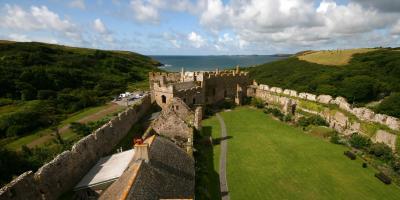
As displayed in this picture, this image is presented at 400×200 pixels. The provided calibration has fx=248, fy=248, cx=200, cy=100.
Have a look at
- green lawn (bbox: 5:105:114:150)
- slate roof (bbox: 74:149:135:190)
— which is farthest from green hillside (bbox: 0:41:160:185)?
slate roof (bbox: 74:149:135:190)

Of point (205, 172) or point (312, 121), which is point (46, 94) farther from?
point (312, 121)

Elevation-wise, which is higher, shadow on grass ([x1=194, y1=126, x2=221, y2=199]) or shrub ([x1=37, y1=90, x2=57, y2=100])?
shrub ([x1=37, y1=90, x2=57, y2=100])

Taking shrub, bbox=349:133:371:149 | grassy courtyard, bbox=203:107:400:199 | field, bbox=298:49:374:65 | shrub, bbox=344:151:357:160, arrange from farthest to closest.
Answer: field, bbox=298:49:374:65, shrub, bbox=349:133:371:149, shrub, bbox=344:151:357:160, grassy courtyard, bbox=203:107:400:199

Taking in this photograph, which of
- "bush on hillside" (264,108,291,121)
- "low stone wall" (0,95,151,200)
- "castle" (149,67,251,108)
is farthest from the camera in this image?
"bush on hillside" (264,108,291,121)

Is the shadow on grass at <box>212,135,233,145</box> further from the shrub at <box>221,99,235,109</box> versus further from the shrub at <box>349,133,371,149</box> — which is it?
the shrub at <box>221,99,235,109</box>

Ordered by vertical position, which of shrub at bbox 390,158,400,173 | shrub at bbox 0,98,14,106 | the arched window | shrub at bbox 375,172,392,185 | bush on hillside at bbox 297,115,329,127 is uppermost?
the arched window

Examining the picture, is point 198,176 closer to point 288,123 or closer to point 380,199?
point 380,199

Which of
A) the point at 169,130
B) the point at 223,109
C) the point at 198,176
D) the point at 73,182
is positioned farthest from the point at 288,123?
the point at 73,182
